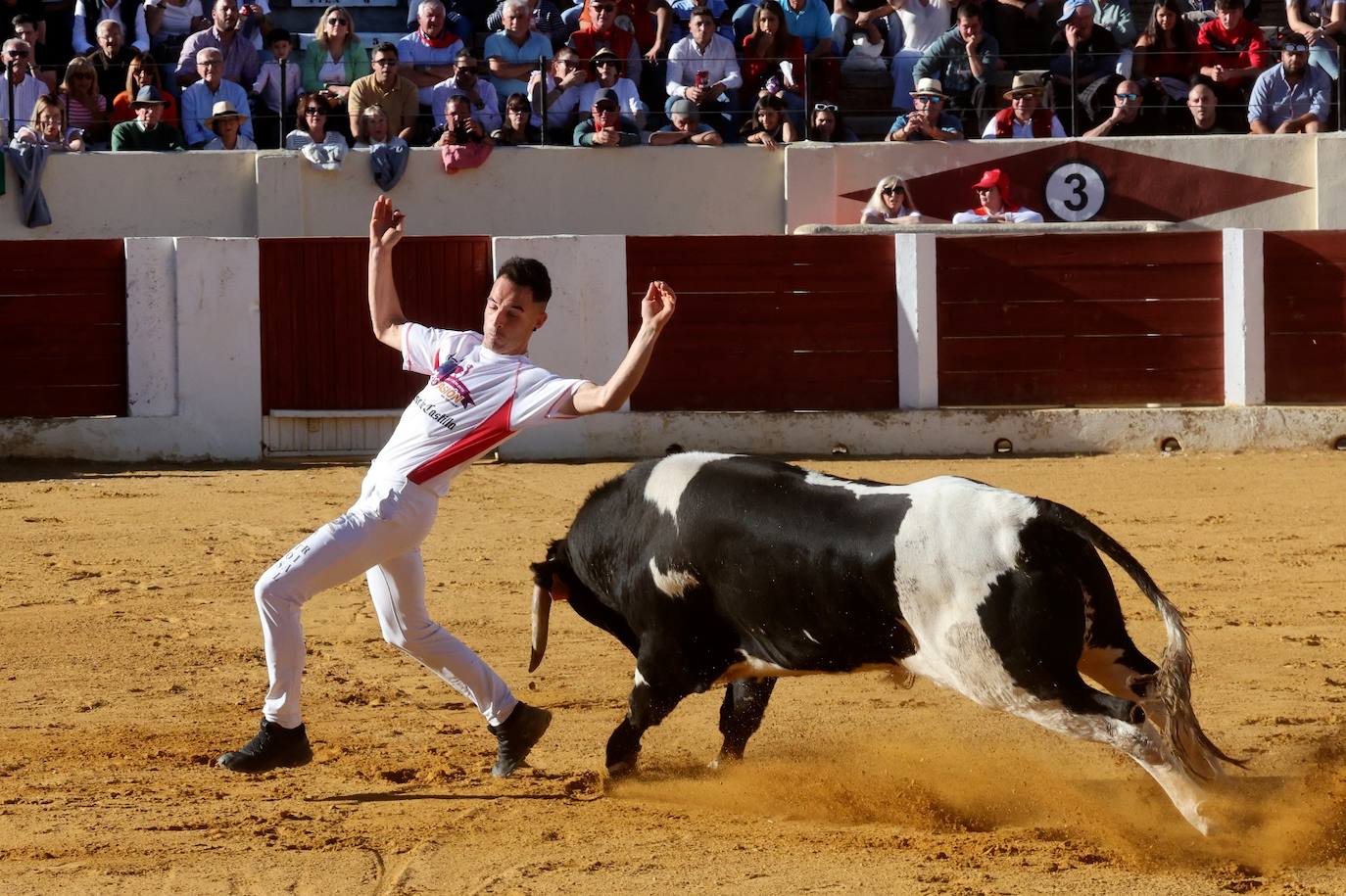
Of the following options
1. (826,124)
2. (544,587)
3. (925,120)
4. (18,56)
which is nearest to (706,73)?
(826,124)

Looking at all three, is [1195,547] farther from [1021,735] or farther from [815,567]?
[815,567]

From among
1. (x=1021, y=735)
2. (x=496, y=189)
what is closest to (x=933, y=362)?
(x=496, y=189)

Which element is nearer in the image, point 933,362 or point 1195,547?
point 1195,547

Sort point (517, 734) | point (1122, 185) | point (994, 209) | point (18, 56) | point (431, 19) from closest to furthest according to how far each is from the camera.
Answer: point (517, 734) → point (994, 209) → point (18, 56) → point (1122, 185) → point (431, 19)

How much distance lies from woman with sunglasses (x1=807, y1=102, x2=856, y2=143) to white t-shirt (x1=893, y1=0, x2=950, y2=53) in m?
0.93

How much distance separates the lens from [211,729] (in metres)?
4.61

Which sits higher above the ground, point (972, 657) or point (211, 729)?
point (972, 657)

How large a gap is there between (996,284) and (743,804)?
289 inches

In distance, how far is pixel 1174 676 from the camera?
3.46 m

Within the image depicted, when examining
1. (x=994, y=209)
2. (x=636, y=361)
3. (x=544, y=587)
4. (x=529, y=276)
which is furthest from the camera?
(x=994, y=209)

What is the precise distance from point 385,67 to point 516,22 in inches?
44.4

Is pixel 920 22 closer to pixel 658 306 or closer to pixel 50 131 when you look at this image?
pixel 50 131

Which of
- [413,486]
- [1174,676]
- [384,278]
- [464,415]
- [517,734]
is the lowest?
[517,734]

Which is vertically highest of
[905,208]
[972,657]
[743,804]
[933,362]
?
[905,208]
